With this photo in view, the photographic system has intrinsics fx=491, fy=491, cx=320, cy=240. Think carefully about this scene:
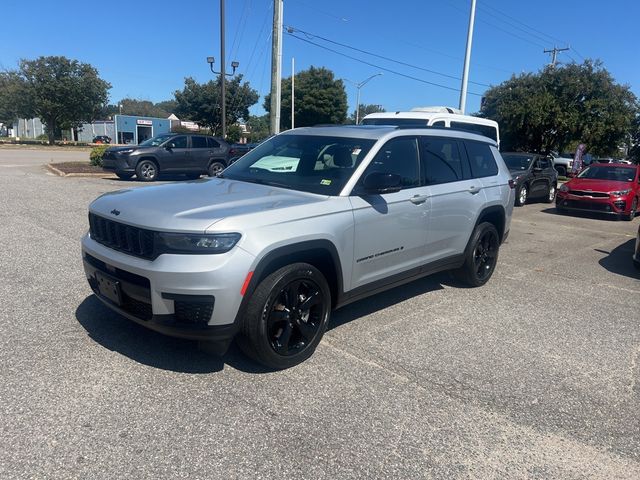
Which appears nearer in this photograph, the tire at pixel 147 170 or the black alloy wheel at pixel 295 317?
the black alloy wheel at pixel 295 317

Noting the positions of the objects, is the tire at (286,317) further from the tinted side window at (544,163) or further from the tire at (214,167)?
the tire at (214,167)

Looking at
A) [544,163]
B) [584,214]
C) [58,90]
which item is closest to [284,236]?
[584,214]

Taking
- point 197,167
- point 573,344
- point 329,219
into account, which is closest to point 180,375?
point 329,219

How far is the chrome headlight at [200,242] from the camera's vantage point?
3129mm

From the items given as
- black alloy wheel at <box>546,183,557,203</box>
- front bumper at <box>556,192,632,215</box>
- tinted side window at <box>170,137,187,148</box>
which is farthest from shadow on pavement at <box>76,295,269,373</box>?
black alloy wheel at <box>546,183,557,203</box>

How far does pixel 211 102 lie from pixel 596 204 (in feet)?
147

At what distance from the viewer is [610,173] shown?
1386 cm

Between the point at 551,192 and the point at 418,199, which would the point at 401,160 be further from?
the point at 551,192

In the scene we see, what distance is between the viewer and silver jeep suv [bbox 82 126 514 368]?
3.15m

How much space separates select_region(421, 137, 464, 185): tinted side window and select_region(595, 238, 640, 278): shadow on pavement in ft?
11.6

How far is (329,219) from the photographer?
12.2ft

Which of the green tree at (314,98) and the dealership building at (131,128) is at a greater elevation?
the green tree at (314,98)

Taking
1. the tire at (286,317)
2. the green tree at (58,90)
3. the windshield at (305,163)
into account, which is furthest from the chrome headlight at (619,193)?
the green tree at (58,90)

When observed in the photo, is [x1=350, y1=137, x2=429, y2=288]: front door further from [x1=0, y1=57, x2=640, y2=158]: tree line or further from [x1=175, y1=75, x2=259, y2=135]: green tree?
[x1=175, y1=75, x2=259, y2=135]: green tree
